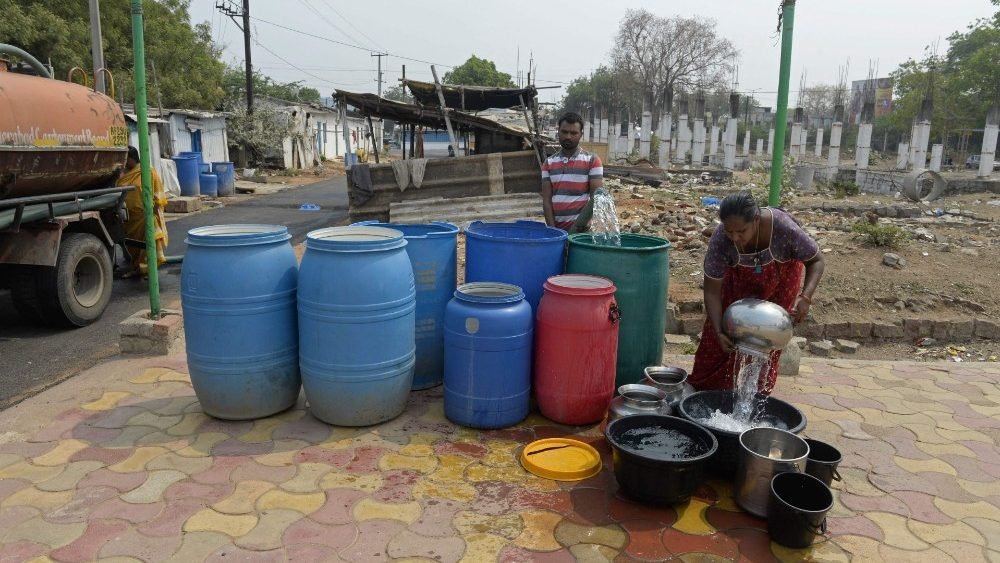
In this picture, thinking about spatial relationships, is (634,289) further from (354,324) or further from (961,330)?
(961,330)

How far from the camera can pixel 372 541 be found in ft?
8.59

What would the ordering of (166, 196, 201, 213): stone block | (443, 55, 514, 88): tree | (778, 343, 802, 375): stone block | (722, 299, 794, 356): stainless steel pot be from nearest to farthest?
(722, 299, 794, 356): stainless steel pot, (778, 343, 802, 375): stone block, (166, 196, 201, 213): stone block, (443, 55, 514, 88): tree

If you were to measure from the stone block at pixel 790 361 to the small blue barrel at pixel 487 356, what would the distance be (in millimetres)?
2008

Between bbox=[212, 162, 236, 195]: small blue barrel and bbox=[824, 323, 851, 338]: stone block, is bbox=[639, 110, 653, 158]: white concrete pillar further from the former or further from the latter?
bbox=[824, 323, 851, 338]: stone block

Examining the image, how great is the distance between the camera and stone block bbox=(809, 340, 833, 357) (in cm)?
587

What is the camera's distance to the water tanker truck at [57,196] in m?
5.10

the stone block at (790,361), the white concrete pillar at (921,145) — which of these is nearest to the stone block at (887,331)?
the stone block at (790,361)

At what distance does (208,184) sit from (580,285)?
15.7 metres

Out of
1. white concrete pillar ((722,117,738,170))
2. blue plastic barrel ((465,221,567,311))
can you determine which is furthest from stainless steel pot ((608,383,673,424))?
white concrete pillar ((722,117,738,170))

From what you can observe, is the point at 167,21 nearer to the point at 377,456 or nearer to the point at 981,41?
the point at 377,456

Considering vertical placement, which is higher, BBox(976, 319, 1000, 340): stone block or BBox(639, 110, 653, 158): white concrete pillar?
BBox(639, 110, 653, 158): white concrete pillar

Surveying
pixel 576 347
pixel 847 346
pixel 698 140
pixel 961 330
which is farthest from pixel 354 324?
pixel 698 140

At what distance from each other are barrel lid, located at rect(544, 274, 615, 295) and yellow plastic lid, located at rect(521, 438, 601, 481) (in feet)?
2.58

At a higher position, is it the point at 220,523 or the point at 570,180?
the point at 570,180
